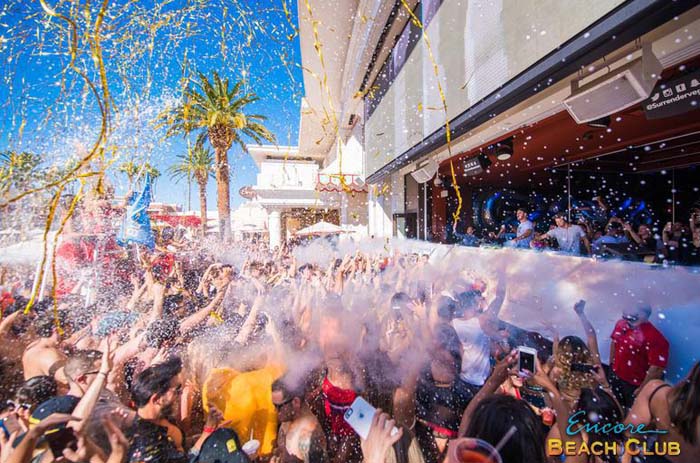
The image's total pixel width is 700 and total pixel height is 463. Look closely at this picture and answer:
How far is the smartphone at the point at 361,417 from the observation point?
1586mm

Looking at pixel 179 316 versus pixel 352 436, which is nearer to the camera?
pixel 352 436

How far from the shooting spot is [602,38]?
2.41 metres

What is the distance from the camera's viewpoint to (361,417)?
5.36 feet

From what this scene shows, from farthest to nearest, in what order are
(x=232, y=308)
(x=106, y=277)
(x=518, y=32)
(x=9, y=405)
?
(x=106, y=277) < (x=232, y=308) < (x=518, y=32) < (x=9, y=405)

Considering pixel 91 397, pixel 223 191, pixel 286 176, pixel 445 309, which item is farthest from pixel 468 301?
pixel 286 176

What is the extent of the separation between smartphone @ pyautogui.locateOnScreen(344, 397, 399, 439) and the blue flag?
4.63 m

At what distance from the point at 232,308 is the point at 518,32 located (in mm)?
4898

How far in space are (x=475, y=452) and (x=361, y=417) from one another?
587mm

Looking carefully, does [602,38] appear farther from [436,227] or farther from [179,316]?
[436,227]

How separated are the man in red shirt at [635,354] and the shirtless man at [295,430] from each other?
2.94 m

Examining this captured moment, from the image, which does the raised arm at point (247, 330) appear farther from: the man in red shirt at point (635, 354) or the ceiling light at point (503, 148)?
the ceiling light at point (503, 148)

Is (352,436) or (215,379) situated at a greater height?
(215,379)

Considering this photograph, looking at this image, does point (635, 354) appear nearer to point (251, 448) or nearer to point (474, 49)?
point (251, 448)

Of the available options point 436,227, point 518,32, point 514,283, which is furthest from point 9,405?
point 436,227
